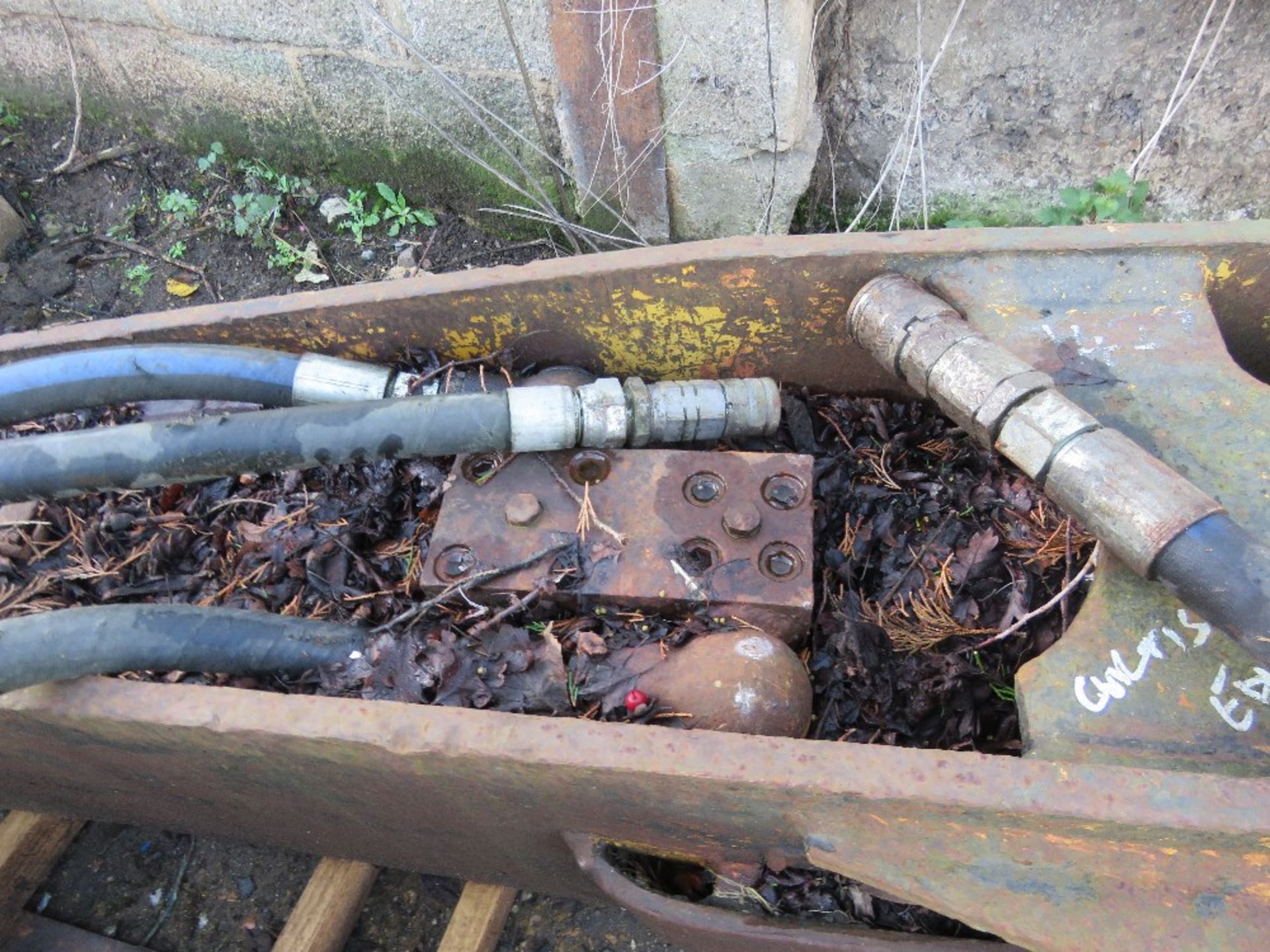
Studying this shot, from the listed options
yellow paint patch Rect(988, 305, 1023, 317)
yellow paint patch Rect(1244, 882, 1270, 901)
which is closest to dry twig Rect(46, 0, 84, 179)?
yellow paint patch Rect(988, 305, 1023, 317)

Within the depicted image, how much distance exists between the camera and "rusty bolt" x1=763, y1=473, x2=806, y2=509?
188 centimetres

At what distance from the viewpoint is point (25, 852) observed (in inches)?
89.1

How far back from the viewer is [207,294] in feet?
11.9

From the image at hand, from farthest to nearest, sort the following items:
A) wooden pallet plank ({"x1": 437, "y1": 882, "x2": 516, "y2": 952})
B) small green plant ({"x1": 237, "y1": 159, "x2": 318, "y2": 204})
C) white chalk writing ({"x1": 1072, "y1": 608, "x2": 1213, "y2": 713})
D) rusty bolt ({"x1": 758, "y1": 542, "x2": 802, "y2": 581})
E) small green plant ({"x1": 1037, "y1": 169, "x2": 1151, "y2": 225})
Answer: small green plant ({"x1": 237, "y1": 159, "x2": 318, "y2": 204}), small green plant ({"x1": 1037, "y1": 169, "x2": 1151, "y2": 225}), wooden pallet plank ({"x1": 437, "y1": 882, "x2": 516, "y2": 952}), rusty bolt ({"x1": 758, "y1": 542, "x2": 802, "y2": 581}), white chalk writing ({"x1": 1072, "y1": 608, "x2": 1213, "y2": 713})

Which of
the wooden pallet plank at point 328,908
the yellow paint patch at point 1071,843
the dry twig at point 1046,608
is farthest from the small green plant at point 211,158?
the yellow paint patch at point 1071,843

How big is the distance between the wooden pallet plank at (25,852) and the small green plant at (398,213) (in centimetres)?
237

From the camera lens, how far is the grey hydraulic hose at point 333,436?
176 cm

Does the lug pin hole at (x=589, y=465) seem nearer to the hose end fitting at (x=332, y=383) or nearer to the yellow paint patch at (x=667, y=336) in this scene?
the yellow paint patch at (x=667, y=336)

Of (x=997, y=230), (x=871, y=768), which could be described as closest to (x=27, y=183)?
(x=997, y=230)

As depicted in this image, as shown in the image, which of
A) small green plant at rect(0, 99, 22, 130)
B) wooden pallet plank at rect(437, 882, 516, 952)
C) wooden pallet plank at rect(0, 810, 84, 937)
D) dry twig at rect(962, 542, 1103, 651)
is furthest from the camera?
small green plant at rect(0, 99, 22, 130)

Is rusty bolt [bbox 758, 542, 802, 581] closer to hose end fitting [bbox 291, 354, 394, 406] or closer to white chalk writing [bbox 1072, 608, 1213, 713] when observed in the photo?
white chalk writing [bbox 1072, 608, 1213, 713]

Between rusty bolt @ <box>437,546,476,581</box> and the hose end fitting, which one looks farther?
the hose end fitting

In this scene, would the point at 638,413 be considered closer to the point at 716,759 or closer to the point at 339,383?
the point at 339,383

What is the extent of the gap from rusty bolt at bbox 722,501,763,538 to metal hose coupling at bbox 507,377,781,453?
197 millimetres
